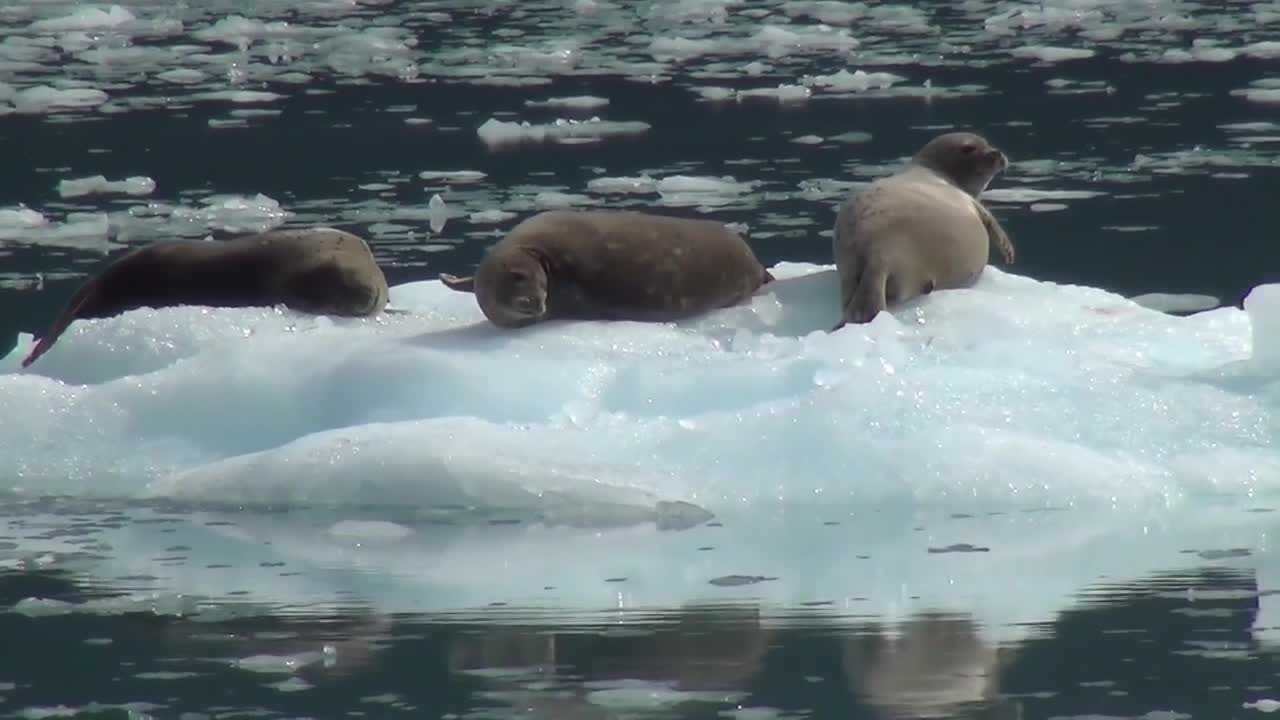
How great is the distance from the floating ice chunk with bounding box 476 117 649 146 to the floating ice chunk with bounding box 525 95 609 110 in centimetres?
65

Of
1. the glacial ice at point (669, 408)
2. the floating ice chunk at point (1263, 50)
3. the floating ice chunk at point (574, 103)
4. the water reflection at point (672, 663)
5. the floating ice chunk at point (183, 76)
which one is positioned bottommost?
the water reflection at point (672, 663)

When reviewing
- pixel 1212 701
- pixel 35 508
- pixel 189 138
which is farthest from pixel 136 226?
pixel 1212 701

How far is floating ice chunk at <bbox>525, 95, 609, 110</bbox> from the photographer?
11.9 m

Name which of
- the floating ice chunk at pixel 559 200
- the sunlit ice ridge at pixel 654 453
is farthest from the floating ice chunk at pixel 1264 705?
the floating ice chunk at pixel 559 200

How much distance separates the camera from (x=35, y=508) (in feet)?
16.3

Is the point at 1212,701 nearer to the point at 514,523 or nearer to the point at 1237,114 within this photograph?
the point at 514,523

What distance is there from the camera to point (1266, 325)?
5.07 metres

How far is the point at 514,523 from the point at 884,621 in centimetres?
100

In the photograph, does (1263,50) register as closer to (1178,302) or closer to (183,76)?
(183,76)

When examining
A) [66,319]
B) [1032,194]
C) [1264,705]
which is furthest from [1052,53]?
[1264,705]

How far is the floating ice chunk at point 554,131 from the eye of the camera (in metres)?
10.9

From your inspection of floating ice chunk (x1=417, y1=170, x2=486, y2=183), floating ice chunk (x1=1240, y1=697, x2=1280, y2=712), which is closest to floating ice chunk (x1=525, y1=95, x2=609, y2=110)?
floating ice chunk (x1=417, y1=170, x2=486, y2=183)

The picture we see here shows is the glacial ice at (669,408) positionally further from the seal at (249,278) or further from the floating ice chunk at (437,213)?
the floating ice chunk at (437,213)

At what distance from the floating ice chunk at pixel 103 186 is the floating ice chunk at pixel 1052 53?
17.1 feet
